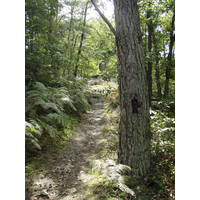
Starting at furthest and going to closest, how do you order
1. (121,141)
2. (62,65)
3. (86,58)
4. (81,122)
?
(86,58) < (62,65) < (81,122) < (121,141)

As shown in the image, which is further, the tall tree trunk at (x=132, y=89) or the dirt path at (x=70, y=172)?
the tall tree trunk at (x=132, y=89)

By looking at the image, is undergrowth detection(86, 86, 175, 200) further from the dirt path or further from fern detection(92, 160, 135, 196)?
the dirt path

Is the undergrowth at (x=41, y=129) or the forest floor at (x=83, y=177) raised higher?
the undergrowth at (x=41, y=129)

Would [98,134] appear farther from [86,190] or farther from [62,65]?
[62,65]

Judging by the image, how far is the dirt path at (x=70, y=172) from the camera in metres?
2.68

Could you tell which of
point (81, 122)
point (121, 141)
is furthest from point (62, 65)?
point (121, 141)

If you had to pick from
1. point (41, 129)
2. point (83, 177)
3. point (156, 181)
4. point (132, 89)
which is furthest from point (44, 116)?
point (156, 181)

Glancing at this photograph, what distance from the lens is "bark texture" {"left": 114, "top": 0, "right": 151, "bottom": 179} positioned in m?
2.91

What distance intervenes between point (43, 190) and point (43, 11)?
20.9ft

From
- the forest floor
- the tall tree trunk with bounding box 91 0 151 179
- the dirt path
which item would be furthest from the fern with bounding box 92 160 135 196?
the dirt path

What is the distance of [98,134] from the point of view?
5.79 meters

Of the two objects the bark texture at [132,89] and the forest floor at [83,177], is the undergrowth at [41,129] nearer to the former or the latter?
the forest floor at [83,177]

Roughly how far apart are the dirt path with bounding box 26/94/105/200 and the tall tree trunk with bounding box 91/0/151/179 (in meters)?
1.11

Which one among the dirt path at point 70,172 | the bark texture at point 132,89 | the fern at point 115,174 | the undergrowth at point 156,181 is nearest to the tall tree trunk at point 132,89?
the bark texture at point 132,89
